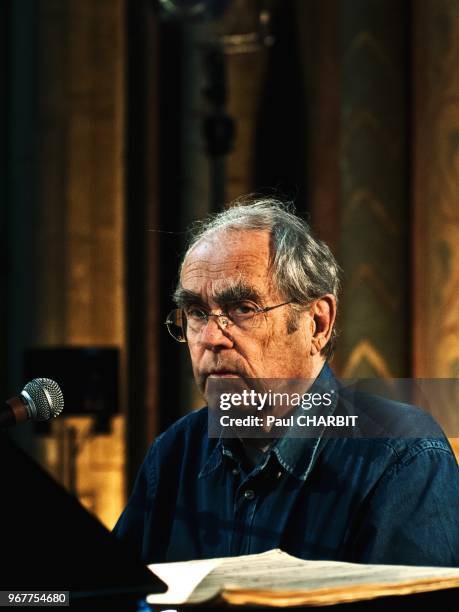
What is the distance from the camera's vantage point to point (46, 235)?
17.3 feet

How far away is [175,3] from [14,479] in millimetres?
3683

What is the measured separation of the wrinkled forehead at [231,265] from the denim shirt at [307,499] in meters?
0.21

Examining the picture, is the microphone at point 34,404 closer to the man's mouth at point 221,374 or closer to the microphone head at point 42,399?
the microphone head at point 42,399

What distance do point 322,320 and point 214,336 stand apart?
0.78 ft

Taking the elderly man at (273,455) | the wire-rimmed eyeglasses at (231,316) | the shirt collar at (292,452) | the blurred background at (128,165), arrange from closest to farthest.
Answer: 1. the elderly man at (273,455)
2. the shirt collar at (292,452)
3. the wire-rimmed eyeglasses at (231,316)
4. the blurred background at (128,165)

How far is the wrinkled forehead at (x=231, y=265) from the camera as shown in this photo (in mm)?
1561

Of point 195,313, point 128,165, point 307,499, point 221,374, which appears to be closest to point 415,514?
point 307,499

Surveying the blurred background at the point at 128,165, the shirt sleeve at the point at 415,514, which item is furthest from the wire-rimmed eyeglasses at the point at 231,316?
the blurred background at the point at 128,165

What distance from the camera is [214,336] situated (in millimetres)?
1496

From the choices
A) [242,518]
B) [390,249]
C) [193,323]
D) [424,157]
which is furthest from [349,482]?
[390,249]

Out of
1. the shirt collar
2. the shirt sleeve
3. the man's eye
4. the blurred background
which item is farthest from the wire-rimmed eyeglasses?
the blurred background

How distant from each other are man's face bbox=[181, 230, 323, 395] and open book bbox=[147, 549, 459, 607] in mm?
690

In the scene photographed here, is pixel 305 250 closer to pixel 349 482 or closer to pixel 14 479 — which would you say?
pixel 349 482

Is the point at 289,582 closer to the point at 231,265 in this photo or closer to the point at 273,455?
the point at 273,455
